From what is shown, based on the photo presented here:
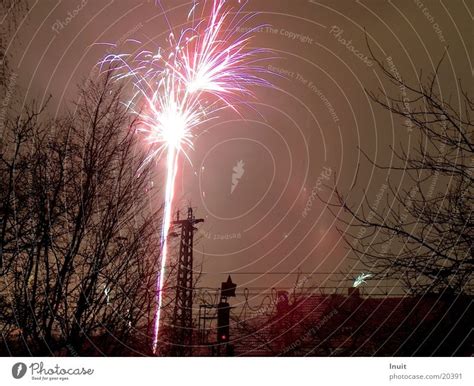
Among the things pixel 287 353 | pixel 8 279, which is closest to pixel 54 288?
pixel 8 279

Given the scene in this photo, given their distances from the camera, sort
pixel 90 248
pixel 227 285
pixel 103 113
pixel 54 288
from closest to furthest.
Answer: pixel 54 288 < pixel 90 248 < pixel 103 113 < pixel 227 285

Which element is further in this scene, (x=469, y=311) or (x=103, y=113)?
(x=469, y=311)

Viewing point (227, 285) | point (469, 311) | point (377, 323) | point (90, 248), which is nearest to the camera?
point (90, 248)
